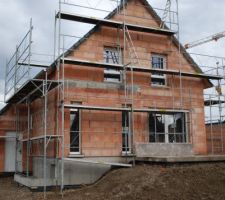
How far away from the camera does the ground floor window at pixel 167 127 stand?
16844mm

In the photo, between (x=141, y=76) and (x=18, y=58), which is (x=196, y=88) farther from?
(x=18, y=58)

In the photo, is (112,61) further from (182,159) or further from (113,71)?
(182,159)

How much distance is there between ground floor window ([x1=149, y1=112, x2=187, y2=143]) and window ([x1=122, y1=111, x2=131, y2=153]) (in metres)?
1.23

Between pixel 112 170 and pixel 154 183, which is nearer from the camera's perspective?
pixel 154 183

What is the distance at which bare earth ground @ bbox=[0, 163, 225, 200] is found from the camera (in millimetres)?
11273

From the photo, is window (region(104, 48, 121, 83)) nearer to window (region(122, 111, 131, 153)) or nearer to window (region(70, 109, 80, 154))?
window (region(122, 111, 131, 153))

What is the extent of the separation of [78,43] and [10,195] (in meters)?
6.53

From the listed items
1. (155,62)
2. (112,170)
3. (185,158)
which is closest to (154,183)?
(185,158)

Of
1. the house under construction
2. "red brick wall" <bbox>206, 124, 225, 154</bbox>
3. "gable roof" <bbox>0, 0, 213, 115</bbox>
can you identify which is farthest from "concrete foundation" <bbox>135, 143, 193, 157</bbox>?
"red brick wall" <bbox>206, 124, 225, 154</bbox>

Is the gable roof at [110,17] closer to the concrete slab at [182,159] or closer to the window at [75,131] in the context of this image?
the window at [75,131]

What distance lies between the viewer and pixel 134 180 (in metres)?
12.5

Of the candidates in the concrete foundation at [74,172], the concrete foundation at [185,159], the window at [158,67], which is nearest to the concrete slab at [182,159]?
the concrete foundation at [185,159]

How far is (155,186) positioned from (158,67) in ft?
24.4

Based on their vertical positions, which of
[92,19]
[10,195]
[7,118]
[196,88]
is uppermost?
[92,19]
